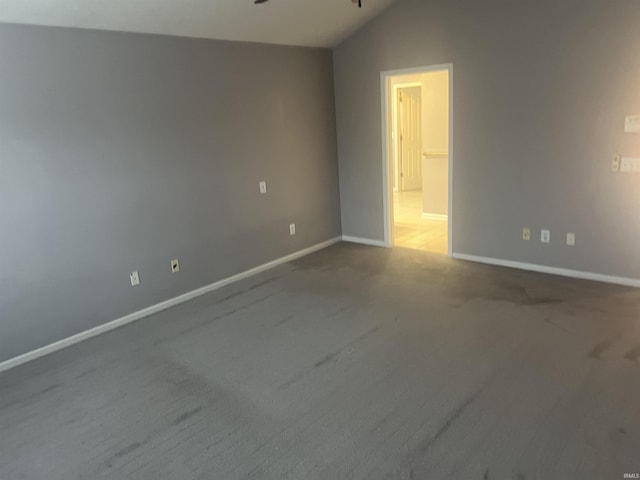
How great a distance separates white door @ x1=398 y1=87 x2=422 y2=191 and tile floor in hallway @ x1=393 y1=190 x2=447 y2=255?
127cm

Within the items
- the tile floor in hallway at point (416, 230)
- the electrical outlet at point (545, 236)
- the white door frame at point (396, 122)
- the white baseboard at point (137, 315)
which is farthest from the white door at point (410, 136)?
the electrical outlet at point (545, 236)

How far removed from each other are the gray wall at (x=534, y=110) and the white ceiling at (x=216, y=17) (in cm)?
49

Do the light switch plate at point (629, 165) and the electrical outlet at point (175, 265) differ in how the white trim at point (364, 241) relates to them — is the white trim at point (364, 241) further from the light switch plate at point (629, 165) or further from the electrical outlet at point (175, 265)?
the light switch plate at point (629, 165)

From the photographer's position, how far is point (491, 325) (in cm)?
346

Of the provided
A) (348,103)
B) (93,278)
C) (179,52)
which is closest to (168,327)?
(93,278)

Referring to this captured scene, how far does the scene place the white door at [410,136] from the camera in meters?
8.96

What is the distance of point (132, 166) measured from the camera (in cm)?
376

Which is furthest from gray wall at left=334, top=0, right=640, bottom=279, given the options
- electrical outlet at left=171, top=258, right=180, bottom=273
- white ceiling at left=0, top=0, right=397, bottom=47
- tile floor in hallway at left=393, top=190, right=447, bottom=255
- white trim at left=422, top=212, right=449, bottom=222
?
electrical outlet at left=171, top=258, right=180, bottom=273

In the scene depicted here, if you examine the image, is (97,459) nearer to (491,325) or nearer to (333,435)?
(333,435)

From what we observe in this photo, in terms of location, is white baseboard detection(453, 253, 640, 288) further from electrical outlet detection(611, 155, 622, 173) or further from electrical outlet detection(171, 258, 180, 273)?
electrical outlet detection(171, 258, 180, 273)

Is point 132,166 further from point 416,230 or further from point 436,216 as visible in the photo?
point 436,216

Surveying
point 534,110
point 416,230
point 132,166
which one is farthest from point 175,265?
point 534,110

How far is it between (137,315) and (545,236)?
3.70 meters

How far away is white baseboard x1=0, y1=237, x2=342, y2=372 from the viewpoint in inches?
131
